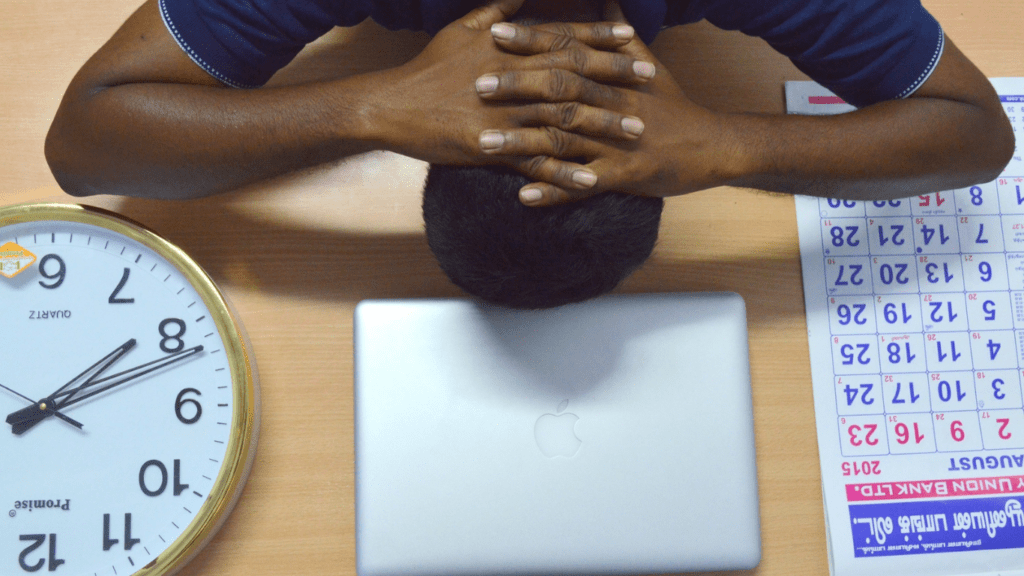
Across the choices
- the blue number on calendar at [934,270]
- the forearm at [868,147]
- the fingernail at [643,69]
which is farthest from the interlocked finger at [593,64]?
the blue number on calendar at [934,270]

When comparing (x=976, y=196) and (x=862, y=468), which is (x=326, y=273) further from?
(x=976, y=196)

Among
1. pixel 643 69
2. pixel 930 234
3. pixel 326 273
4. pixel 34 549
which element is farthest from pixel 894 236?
pixel 34 549

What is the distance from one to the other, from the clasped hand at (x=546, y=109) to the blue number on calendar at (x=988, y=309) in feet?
1.48

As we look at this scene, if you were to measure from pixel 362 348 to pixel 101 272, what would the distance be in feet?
0.90

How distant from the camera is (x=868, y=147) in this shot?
1.98 ft

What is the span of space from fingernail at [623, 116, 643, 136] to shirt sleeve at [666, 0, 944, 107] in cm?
17

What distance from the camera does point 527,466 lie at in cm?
63

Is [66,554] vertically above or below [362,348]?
below

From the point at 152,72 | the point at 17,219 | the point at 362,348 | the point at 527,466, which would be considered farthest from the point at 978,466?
the point at 17,219

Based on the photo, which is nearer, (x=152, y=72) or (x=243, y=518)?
(x=152, y=72)

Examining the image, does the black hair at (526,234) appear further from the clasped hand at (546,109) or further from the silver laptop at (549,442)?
the silver laptop at (549,442)

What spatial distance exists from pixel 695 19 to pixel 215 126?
0.46 m

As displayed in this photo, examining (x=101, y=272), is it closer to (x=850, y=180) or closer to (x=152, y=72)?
(x=152, y=72)

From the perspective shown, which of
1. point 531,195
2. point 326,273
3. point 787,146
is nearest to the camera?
point 531,195
